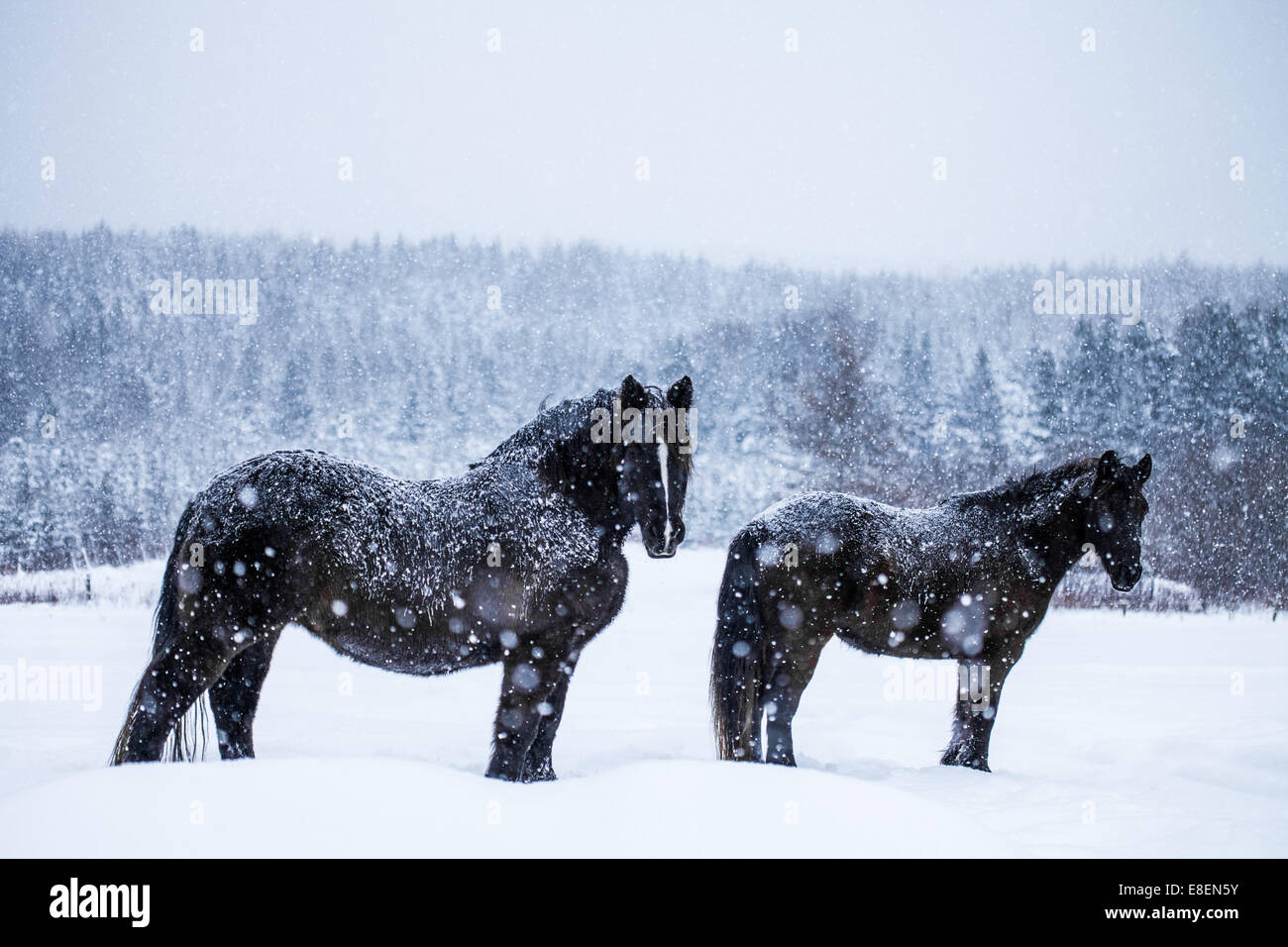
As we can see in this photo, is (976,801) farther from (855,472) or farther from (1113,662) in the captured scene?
(855,472)

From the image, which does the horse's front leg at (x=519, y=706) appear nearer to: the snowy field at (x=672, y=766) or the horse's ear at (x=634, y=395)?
the snowy field at (x=672, y=766)

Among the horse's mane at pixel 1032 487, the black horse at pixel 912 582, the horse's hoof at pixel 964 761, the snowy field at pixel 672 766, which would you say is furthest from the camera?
the horse's mane at pixel 1032 487

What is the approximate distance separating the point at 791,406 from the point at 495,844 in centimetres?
2365

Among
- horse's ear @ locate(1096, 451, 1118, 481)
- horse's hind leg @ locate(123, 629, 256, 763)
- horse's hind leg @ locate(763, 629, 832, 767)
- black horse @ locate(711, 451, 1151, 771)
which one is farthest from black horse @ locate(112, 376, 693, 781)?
horse's ear @ locate(1096, 451, 1118, 481)

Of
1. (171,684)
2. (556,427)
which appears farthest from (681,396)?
(171,684)

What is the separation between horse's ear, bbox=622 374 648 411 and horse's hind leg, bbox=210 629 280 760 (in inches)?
88.4

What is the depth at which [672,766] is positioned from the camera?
306 cm

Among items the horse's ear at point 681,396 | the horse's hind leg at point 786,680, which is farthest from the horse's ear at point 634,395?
the horse's hind leg at point 786,680

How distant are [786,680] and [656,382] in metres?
24.0

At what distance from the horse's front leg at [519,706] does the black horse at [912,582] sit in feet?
5.53

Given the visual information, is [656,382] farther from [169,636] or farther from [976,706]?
[169,636]

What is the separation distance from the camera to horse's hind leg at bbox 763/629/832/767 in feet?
17.6

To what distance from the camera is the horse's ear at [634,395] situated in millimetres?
4070

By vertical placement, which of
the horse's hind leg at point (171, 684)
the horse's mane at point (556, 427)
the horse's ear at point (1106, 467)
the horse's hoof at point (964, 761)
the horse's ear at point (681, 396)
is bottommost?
the horse's hoof at point (964, 761)
